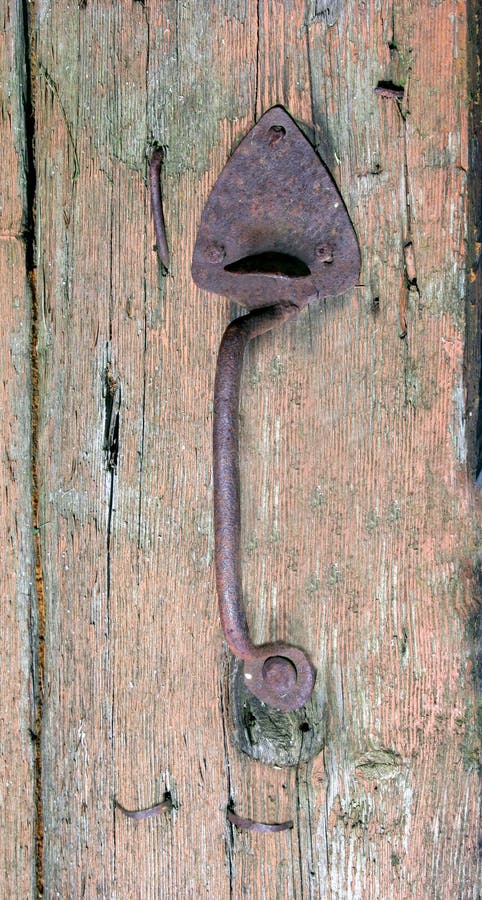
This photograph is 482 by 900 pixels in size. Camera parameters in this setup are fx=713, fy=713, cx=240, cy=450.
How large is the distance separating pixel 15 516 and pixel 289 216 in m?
0.57

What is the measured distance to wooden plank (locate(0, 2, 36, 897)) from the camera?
1.01 metres

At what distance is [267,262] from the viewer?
0.86 metres

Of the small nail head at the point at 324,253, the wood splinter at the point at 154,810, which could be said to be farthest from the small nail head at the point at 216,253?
the wood splinter at the point at 154,810

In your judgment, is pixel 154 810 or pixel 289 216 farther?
pixel 154 810

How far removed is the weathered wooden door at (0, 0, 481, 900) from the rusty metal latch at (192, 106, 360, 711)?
0.03 metres

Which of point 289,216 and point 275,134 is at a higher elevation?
point 275,134

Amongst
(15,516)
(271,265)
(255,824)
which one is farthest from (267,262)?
(255,824)

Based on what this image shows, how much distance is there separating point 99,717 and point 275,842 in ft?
0.95

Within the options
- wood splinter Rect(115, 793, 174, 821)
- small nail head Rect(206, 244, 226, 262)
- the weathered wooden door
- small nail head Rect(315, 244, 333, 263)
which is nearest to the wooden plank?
the weathered wooden door

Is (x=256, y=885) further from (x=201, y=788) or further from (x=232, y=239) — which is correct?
(x=232, y=239)

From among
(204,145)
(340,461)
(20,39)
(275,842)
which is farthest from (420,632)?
(20,39)

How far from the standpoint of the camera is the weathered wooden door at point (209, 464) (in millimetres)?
885

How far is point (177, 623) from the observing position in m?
0.97

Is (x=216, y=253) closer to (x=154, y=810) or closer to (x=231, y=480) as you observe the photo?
(x=231, y=480)
